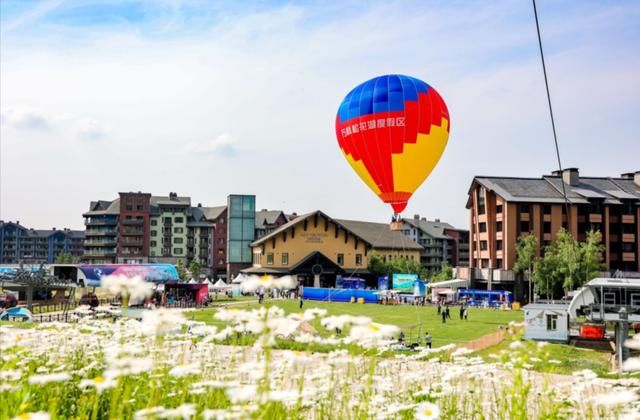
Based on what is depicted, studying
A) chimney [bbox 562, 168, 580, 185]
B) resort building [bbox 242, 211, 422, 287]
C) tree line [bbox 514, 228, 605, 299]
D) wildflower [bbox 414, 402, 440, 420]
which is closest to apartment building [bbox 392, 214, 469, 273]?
resort building [bbox 242, 211, 422, 287]

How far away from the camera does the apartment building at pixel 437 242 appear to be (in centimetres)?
12219

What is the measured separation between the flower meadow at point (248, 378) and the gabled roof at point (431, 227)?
377 ft

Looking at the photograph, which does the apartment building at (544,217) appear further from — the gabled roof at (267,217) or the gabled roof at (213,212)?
the gabled roof at (213,212)

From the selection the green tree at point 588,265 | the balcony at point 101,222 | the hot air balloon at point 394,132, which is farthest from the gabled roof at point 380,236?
the hot air balloon at point 394,132

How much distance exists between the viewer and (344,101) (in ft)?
111

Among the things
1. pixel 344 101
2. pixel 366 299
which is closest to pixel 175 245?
pixel 366 299

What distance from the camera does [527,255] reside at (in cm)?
6362

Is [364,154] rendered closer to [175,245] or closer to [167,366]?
[167,366]

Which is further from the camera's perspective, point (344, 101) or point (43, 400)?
point (344, 101)

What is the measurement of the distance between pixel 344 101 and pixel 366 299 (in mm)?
30855

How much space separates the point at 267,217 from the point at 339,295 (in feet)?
200

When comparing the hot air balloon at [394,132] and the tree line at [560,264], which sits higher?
the hot air balloon at [394,132]

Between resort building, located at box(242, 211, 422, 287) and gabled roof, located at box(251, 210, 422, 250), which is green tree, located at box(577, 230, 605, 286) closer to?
resort building, located at box(242, 211, 422, 287)

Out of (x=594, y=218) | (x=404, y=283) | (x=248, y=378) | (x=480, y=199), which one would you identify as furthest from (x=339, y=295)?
(x=248, y=378)
